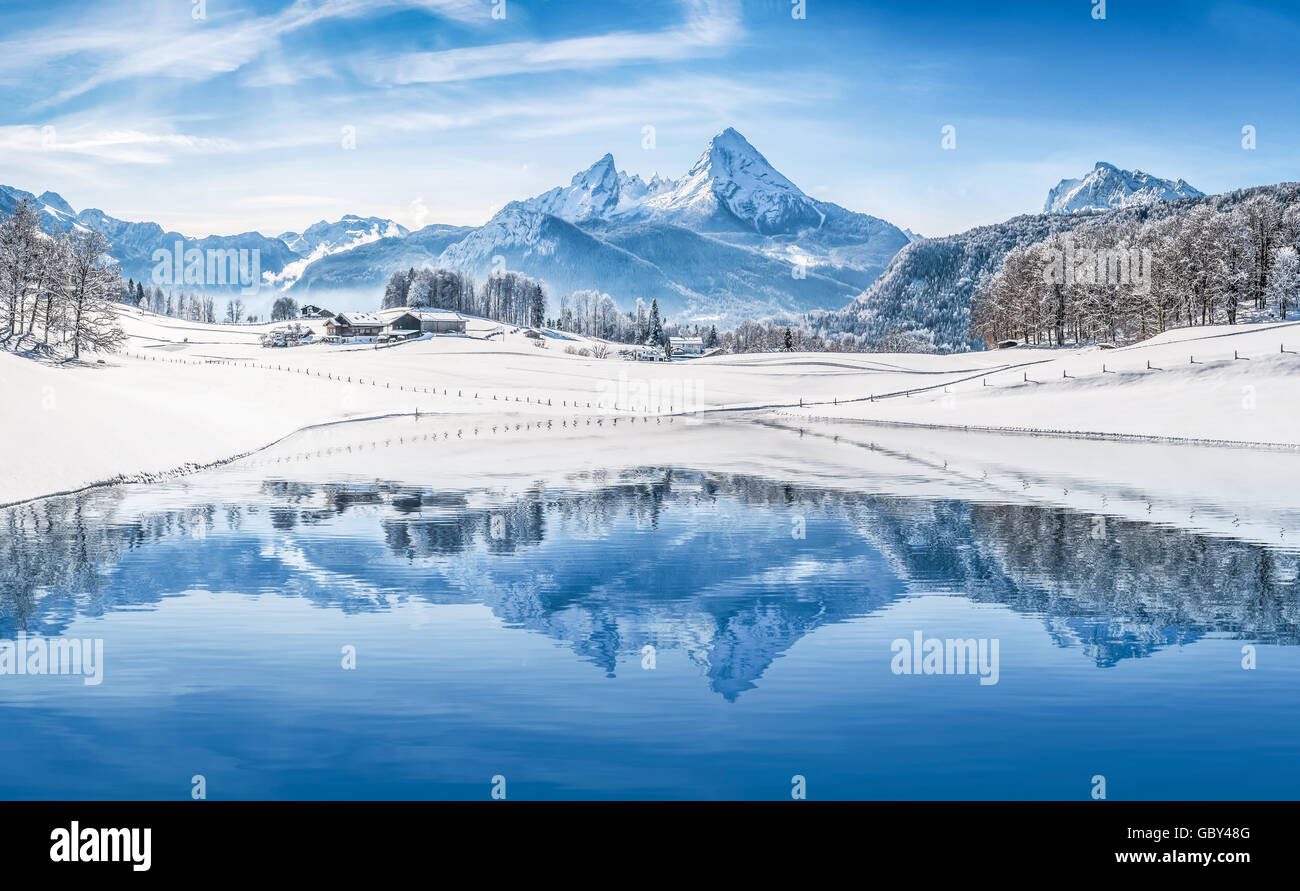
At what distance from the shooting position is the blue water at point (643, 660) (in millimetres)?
13609

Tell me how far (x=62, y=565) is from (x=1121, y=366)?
92.2m

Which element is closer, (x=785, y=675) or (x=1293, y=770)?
(x=1293, y=770)

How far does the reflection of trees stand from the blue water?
0.15 m

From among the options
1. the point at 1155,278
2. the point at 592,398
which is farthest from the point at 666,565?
the point at 1155,278

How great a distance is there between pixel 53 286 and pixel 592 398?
55.5m

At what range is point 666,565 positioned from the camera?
92.9 feet

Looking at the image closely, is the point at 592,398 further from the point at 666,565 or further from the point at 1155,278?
the point at 666,565

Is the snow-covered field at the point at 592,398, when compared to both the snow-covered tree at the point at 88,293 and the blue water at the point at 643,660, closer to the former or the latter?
the snow-covered tree at the point at 88,293

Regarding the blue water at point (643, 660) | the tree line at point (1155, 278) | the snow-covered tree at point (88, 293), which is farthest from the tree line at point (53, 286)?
the tree line at point (1155, 278)

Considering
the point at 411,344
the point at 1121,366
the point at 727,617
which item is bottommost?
the point at 727,617
